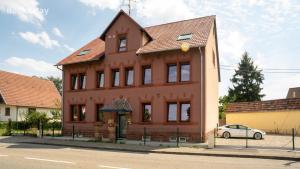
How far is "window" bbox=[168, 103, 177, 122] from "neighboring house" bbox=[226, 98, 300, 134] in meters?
14.8

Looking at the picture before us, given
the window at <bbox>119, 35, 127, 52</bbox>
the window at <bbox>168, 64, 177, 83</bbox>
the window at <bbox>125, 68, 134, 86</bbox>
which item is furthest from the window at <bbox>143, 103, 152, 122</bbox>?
the window at <bbox>119, 35, 127, 52</bbox>

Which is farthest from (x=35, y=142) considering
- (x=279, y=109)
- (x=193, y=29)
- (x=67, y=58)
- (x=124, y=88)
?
(x=279, y=109)

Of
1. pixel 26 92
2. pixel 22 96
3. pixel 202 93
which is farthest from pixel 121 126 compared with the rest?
pixel 26 92

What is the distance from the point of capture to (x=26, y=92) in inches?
1825

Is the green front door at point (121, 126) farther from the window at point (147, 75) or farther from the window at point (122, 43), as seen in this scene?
the window at point (122, 43)

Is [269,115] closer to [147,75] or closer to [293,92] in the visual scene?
[147,75]

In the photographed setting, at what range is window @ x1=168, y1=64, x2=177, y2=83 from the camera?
79.6ft

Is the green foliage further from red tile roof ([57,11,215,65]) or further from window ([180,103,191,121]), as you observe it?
window ([180,103,191,121])

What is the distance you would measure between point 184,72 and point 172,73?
3.17 ft

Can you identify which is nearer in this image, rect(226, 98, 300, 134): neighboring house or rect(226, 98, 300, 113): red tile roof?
rect(226, 98, 300, 134): neighboring house

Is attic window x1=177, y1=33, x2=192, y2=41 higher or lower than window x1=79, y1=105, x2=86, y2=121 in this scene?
higher

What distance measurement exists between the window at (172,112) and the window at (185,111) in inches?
18.8

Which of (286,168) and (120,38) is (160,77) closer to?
(120,38)

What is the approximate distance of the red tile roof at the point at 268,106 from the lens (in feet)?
110
